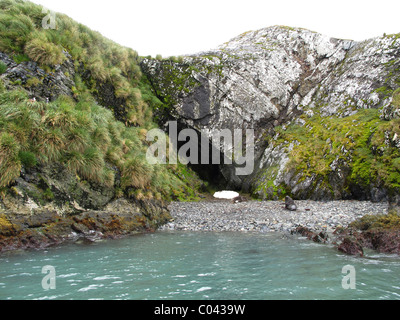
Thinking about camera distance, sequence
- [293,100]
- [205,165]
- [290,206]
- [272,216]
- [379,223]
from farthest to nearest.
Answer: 1. [205,165]
2. [293,100]
3. [290,206]
4. [272,216]
5. [379,223]

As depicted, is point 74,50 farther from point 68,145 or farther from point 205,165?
point 205,165

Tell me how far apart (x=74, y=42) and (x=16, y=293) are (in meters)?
17.5

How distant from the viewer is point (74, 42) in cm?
1753

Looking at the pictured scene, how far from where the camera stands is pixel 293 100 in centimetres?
2544

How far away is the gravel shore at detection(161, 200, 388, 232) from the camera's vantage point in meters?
11.9

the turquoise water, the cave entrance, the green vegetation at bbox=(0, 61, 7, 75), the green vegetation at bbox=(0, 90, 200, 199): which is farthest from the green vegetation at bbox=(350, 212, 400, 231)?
the green vegetation at bbox=(0, 61, 7, 75)

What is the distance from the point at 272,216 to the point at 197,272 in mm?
8502

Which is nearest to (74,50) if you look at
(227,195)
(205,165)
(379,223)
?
(205,165)

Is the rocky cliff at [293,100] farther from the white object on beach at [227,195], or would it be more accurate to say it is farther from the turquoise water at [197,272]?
the turquoise water at [197,272]

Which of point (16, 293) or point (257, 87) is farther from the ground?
point (257, 87)

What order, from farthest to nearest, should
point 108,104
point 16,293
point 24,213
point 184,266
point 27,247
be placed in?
point 108,104, point 24,213, point 27,247, point 184,266, point 16,293

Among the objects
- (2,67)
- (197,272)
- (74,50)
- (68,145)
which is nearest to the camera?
(197,272)

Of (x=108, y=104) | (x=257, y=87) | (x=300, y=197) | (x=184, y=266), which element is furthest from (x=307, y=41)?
(x=184, y=266)
